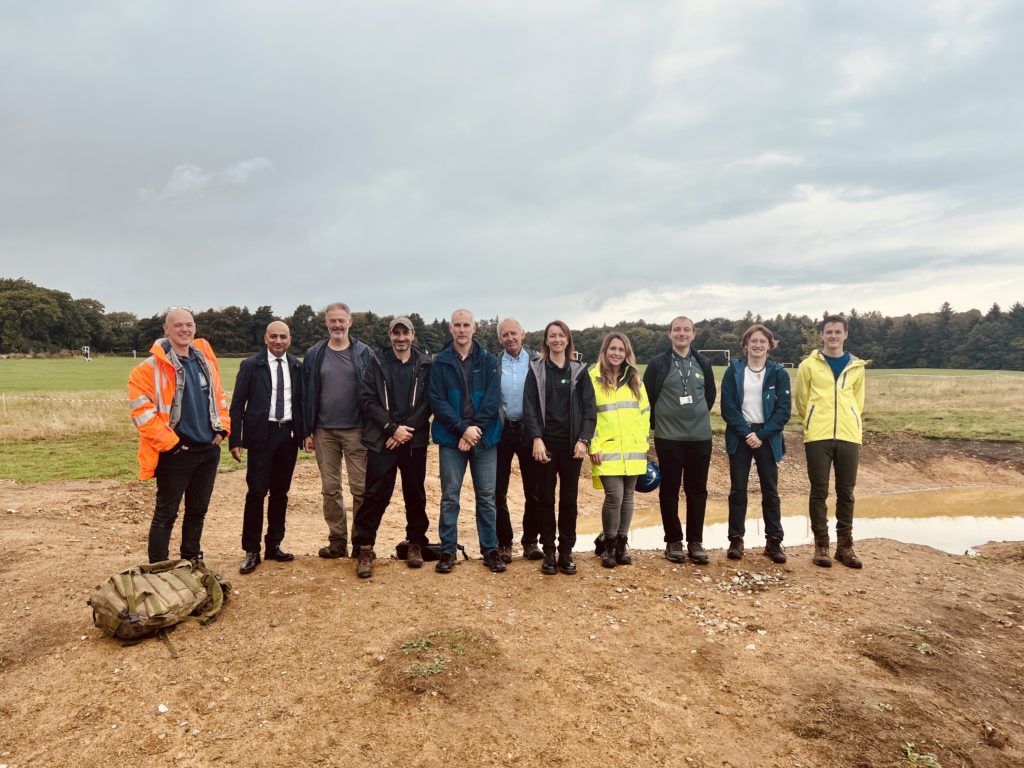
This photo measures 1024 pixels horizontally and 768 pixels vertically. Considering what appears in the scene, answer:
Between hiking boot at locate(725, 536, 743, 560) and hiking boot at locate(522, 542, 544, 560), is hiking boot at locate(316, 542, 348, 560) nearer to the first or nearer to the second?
hiking boot at locate(522, 542, 544, 560)

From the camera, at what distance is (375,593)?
5312 mm

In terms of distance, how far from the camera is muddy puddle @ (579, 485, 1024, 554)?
10703mm

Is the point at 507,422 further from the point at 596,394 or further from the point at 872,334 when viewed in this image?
the point at 872,334

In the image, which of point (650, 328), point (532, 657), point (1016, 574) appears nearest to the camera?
point (532, 657)

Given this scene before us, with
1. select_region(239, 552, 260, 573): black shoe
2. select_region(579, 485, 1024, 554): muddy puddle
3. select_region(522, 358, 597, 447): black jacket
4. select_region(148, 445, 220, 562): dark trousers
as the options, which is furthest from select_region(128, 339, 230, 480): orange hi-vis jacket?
select_region(579, 485, 1024, 554): muddy puddle

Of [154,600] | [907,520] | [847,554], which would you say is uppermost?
[154,600]

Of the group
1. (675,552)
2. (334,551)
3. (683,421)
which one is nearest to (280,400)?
(334,551)

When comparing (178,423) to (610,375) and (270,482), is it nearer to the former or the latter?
(270,482)

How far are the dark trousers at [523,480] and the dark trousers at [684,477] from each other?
1.41m

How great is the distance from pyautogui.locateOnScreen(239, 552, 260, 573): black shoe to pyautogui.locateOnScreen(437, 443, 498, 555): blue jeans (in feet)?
6.35

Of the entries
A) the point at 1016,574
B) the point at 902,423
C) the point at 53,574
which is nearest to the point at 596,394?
the point at 1016,574

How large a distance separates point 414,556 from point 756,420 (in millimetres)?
4083

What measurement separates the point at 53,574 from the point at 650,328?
331 ft

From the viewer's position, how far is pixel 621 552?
20.7 feet
